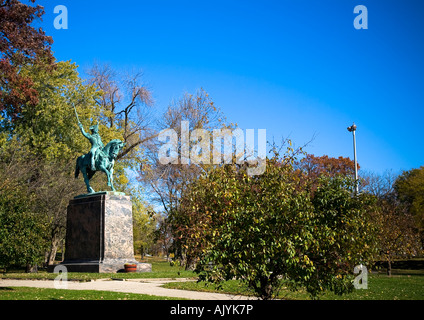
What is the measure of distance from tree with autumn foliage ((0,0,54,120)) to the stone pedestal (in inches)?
280

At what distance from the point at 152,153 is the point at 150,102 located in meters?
6.43

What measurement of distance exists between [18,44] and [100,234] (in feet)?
37.2

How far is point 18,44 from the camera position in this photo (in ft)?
75.2

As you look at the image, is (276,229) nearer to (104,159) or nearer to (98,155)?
(104,159)

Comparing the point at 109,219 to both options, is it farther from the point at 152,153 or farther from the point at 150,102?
the point at 150,102

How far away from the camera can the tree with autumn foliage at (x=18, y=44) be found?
22.6 metres

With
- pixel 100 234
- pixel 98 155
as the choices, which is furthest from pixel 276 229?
pixel 98 155

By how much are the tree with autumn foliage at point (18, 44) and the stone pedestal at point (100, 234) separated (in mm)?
7109

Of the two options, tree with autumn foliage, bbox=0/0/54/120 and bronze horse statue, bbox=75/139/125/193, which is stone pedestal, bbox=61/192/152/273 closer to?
bronze horse statue, bbox=75/139/125/193

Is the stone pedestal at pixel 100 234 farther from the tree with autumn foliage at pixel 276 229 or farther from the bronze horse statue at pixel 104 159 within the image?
the tree with autumn foliage at pixel 276 229

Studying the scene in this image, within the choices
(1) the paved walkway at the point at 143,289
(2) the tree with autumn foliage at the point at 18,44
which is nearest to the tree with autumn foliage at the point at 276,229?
(1) the paved walkway at the point at 143,289

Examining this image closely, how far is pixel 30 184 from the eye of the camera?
95.6 feet
